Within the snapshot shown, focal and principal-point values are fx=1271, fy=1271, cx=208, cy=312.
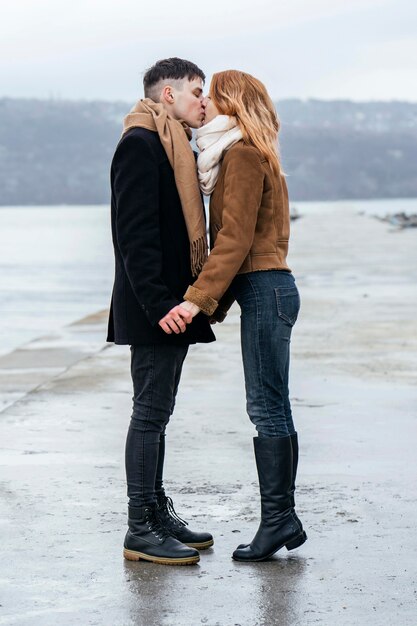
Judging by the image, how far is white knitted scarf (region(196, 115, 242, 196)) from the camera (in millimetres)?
4617

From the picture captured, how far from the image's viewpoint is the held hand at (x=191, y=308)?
4.62m

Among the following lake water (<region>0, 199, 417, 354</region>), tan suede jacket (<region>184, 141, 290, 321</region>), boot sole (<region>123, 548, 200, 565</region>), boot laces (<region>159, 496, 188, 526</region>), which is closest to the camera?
tan suede jacket (<region>184, 141, 290, 321</region>)

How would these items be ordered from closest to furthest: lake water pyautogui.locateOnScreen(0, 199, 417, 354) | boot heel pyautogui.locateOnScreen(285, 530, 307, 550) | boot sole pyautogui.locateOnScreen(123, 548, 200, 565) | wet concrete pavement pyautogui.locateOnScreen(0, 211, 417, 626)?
wet concrete pavement pyautogui.locateOnScreen(0, 211, 417, 626) → boot sole pyautogui.locateOnScreen(123, 548, 200, 565) → boot heel pyautogui.locateOnScreen(285, 530, 307, 550) → lake water pyautogui.locateOnScreen(0, 199, 417, 354)

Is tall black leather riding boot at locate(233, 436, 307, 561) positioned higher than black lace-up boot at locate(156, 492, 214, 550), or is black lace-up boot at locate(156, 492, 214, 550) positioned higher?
tall black leather riding boot at locate(233, 436, 307, 561)

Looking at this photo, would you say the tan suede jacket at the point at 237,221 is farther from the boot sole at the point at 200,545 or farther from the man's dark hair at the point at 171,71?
the boot sole at the point at 200,545

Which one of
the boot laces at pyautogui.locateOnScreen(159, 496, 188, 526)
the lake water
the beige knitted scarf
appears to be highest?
the beige knitted scarf

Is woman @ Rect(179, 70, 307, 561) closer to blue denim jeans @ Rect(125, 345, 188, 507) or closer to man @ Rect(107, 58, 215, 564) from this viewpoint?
man @ Rect(107, 58, 215, 564)

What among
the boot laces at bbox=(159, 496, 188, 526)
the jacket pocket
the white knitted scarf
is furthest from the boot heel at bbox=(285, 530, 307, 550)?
the white knitted scarf

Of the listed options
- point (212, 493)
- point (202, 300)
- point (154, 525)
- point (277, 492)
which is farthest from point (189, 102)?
point (212, 493)

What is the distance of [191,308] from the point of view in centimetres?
462

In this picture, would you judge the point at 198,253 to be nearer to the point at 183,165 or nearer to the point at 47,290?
the point at 183,165

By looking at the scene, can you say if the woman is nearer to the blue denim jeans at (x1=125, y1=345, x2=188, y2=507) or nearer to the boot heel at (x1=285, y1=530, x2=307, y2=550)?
the boot heel at (x1=285, y1=530, x2=307, y2=550)

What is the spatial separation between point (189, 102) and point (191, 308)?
775 millimetres

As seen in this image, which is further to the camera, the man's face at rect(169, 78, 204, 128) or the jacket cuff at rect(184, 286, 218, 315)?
the man's face at rect(169, 78, 204, 128)
